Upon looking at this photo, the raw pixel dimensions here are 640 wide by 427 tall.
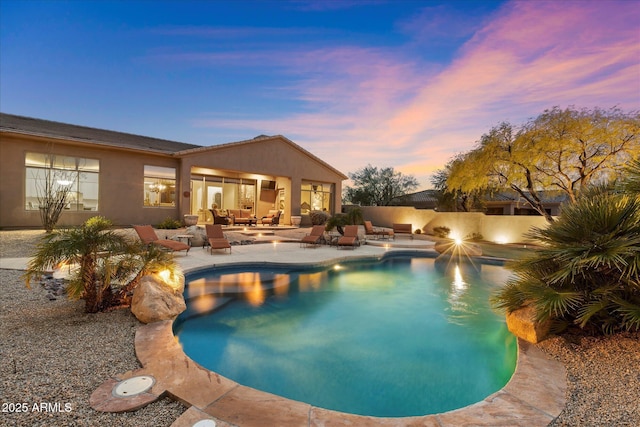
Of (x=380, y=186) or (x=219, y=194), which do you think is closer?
(x=219, y=194)

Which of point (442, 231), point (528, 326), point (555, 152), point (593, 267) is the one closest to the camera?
point (593, 267)

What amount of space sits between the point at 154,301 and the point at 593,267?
614cm

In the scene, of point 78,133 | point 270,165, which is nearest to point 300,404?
point 270,165

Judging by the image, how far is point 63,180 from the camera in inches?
532

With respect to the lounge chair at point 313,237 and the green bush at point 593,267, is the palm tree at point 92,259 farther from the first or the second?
the lounge chair at point 313,237

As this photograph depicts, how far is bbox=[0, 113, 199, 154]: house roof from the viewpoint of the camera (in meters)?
13.1

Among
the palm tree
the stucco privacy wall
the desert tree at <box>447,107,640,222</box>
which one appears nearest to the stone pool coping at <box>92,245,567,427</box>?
the palm tree

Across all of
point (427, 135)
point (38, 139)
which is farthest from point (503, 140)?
point (38, 139)

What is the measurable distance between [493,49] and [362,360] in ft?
41.5

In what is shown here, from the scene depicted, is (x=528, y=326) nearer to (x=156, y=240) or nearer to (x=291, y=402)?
(x=291, y=402)

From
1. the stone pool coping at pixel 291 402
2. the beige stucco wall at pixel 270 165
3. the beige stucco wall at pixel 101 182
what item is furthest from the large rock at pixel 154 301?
the beige stucco wall at pixel 270 165

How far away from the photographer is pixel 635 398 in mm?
2609

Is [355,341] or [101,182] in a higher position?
[101,182]

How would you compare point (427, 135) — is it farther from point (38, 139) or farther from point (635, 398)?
point (38, 139)
